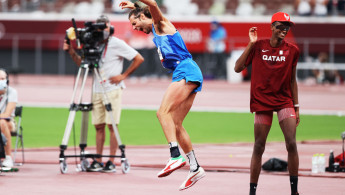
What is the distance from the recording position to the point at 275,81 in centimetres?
885

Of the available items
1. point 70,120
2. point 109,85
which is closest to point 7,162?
point 70,120

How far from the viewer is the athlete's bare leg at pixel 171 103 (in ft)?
29.8

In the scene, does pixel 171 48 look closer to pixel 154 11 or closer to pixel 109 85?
pixel 154 11

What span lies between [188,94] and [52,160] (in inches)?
177

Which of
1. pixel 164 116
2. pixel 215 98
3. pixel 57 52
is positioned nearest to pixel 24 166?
pixel 164 116

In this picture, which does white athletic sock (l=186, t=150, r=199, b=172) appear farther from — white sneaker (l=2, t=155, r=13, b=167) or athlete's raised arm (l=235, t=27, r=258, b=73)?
white sneaker (l=2, t=155, r=13, b=167)

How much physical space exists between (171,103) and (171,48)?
0.67 metres

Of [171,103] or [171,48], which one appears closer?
[171,103]

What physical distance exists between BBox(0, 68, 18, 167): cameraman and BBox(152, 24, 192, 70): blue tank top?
3.31 m

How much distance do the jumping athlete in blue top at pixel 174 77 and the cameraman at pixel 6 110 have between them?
304 cm

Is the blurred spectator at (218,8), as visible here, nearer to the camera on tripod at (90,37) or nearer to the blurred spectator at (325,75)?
the blurred spectator at (325,75)

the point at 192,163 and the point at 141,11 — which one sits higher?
the point at 141,11

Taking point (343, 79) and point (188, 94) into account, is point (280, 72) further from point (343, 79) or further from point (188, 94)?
point (343, 79)

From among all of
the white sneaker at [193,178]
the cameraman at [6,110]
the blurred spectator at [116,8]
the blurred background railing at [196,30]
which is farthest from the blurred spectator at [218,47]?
the white sneaker at [193,178]
